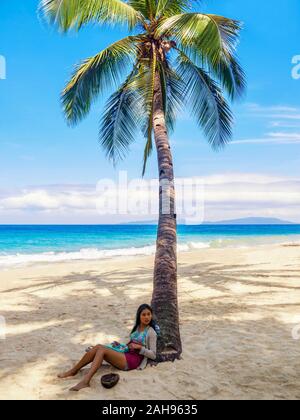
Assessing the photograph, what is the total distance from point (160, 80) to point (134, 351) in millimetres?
6057

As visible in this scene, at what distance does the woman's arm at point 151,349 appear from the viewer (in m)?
4.59

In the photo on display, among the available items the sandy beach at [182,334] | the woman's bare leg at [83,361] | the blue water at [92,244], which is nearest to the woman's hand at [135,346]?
the sandy beach at [182,334]

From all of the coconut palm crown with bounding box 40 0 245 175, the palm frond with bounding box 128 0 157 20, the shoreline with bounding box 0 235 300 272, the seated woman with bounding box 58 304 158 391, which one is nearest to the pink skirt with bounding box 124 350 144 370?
the seated woman with bounding box 58 304 158 391

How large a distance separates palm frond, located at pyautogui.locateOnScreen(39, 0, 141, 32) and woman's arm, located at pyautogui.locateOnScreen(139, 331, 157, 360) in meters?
6.53

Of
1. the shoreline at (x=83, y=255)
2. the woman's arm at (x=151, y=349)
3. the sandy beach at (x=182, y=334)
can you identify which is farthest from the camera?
the shoreline at (x=83, y=255)

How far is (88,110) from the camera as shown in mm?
9602

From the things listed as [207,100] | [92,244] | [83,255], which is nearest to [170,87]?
[207,100]

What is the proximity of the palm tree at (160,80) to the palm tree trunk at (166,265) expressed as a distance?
0.04 ft

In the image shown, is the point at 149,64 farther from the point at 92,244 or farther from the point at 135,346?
the point at 92,244

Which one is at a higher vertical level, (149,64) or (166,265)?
(149,64)

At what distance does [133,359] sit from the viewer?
464cm

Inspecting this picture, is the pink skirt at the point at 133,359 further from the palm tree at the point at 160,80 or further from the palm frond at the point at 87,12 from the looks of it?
the palm frond at the point at 87,12

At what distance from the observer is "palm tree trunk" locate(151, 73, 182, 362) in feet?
16.7

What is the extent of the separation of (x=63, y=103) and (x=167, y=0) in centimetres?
367
